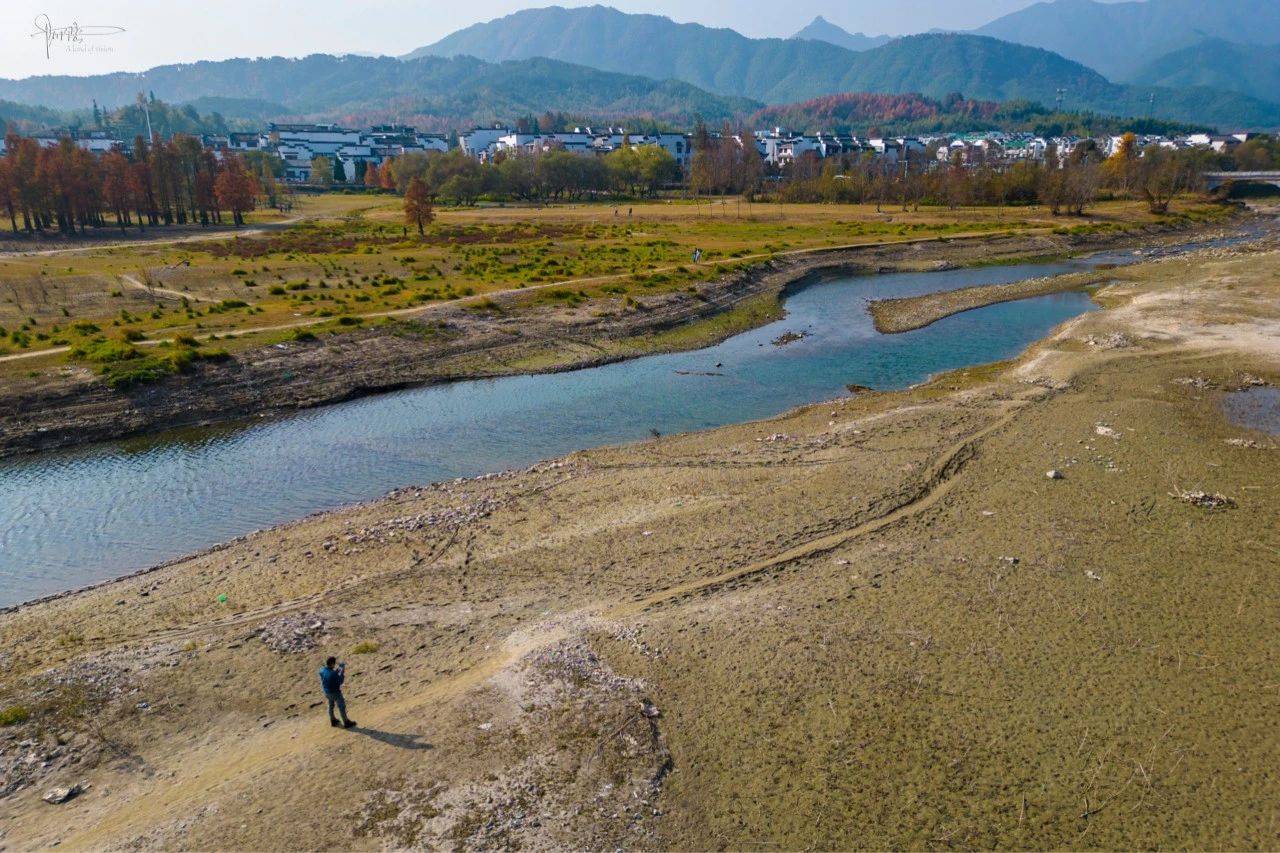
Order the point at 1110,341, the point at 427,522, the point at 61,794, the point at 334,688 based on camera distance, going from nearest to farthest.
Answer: the point at 61,794 < the point at 334,688 < the point at 427,522 < the point at 1110,341

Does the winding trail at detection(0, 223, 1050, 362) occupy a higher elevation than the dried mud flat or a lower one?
higher

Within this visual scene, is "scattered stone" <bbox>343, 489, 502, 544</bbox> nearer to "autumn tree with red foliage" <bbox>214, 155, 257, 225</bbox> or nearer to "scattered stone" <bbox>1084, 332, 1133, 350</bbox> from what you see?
"scattered stone" <bbox>1084, 332, 1133, 350</bbox>

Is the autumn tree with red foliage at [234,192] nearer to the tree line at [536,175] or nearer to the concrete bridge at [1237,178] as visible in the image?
the tree line at [536,175]

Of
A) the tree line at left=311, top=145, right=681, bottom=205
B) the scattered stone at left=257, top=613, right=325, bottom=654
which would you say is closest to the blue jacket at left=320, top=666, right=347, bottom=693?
the scattered stone at left=257, top=613, right=325, bottom=654

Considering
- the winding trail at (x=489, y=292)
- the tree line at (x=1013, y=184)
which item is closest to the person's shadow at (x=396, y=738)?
the winding trail at (x=489, y=292)

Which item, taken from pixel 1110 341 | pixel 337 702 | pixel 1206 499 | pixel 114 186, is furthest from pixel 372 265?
pixel 1206 499

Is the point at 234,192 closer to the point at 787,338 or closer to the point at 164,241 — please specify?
the point at 164,241
